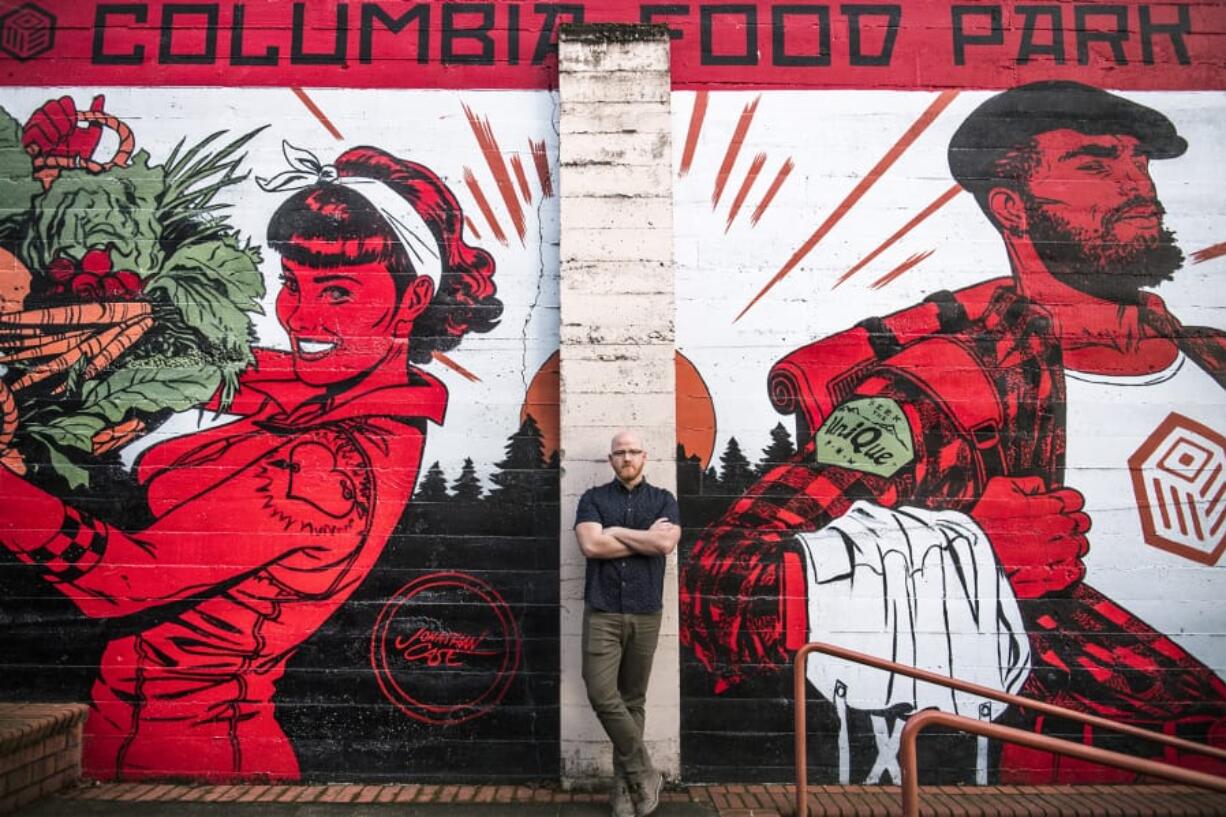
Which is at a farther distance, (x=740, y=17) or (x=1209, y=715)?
(x=740, y=17)

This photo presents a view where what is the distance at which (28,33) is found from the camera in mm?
4668

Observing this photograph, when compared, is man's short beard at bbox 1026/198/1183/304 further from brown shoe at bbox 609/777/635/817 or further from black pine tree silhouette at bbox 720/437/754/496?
brown shoe at bbox 609/777/635/817

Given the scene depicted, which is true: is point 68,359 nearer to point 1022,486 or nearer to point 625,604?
A: point 625,604

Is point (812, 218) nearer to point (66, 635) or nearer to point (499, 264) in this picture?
point (499, 264)

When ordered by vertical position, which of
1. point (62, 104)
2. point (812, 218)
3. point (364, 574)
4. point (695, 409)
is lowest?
point (364, 574)

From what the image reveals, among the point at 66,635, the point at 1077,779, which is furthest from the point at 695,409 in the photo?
the point at 66,635

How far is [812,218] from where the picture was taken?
4551mm

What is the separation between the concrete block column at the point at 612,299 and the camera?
411 centimetres

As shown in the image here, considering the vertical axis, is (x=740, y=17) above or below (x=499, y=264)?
above

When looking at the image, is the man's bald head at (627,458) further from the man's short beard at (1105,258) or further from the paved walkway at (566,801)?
the man's short beard at (1105,258)

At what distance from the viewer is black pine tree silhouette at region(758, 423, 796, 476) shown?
14.5ft

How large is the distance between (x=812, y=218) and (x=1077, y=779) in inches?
131
